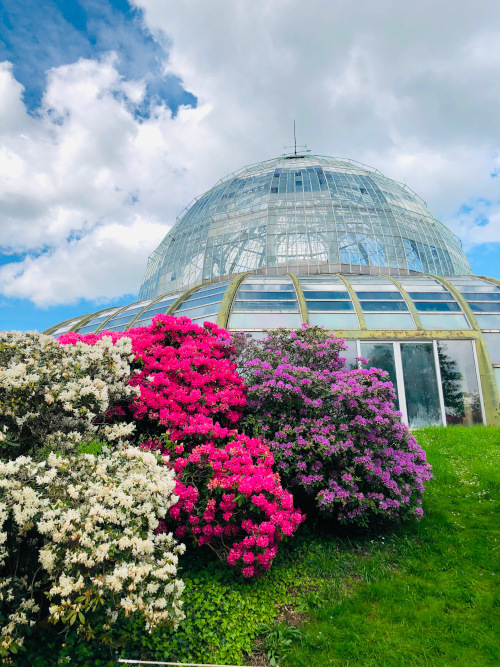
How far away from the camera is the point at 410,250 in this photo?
2214 centimetres

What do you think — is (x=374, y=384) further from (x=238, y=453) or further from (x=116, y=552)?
(x=116, y=552)

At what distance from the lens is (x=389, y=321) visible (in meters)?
13.1

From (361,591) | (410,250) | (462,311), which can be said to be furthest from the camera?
(410,250)

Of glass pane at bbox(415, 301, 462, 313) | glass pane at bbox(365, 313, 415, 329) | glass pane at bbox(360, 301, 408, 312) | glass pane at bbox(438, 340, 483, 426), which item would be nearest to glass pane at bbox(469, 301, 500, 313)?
glass pane at bbox(415, 301, 462, 313)

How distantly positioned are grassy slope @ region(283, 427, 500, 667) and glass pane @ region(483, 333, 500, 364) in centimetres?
552

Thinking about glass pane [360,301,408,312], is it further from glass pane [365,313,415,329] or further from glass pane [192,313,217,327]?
glass pane [192,313,217,327]

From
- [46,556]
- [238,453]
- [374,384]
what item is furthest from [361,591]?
A: [46,556]

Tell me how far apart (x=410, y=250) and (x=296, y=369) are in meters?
17.8

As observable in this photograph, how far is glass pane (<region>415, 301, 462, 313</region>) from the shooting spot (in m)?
13.8

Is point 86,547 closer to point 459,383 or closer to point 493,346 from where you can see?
point 459,383

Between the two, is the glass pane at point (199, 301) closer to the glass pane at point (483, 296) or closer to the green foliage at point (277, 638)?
the glass pane at point (483, 296)

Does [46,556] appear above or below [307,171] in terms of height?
below

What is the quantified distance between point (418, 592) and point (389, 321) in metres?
8.74

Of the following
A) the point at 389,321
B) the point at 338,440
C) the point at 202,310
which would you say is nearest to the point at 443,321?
the point at 389,321
